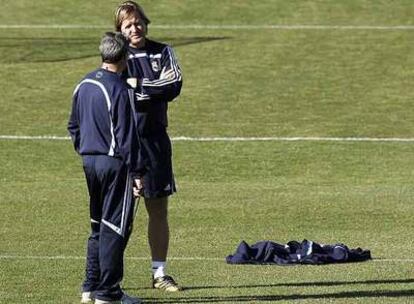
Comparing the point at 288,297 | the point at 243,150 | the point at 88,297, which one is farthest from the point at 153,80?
the point at 243,150

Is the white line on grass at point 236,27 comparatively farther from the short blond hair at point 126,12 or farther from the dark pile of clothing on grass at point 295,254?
the short blond hair at point 126,12

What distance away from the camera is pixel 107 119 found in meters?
10.1

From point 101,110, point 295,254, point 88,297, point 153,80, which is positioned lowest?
point 88,297

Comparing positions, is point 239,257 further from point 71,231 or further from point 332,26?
point 332,26

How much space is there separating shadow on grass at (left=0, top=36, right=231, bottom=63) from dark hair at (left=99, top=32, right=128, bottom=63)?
63.0ft

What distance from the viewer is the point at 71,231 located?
14.8m

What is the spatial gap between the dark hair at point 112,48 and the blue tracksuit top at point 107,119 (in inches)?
4.6

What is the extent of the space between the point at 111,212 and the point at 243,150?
11442 mm

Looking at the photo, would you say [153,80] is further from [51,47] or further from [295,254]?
[51,47]

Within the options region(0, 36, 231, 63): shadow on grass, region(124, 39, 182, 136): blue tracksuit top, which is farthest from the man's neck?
region(0, 36, 231, 63): shadow on grass

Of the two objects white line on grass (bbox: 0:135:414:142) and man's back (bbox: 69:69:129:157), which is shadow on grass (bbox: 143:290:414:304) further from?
white line on grass (bbox: 0:135:414:142)

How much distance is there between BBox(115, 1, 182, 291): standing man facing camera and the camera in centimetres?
1126

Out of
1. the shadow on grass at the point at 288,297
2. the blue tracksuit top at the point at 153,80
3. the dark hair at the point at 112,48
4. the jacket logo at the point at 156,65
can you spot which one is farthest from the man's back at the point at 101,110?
the shadow on grass at the point at 288,297

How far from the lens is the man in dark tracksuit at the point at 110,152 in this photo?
10094 millimetres
